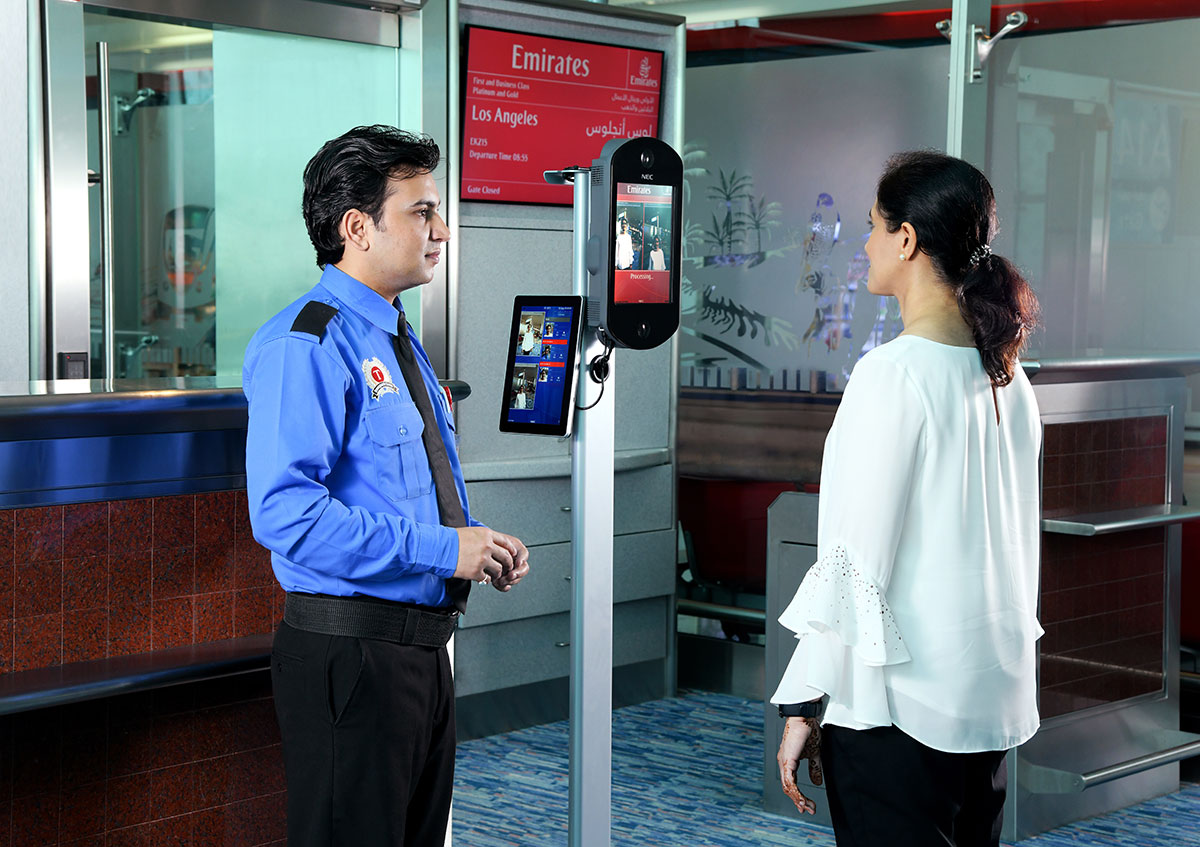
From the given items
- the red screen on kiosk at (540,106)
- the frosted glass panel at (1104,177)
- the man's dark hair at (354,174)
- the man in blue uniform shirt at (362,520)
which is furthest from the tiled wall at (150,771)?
the frosted glass panel at (1104,177)

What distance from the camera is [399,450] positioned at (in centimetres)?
200

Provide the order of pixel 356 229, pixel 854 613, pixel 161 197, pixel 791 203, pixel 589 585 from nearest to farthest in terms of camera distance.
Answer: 1. pixel 854 613
2. pixel 356 229
3. pixel 589 585
4. pixel 791 203
5. pixel 161 197

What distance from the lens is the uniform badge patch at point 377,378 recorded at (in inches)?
78.2

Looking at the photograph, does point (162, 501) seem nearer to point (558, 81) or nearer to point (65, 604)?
point (65, 604)

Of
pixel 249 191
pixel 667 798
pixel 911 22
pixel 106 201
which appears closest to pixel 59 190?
pixel 106 201

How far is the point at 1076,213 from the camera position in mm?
4734

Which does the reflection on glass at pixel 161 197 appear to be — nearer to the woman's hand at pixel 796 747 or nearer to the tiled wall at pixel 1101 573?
the tiled wall at pixel 1101 573

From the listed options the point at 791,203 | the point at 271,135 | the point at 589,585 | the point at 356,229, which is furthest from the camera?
the point at 791,203

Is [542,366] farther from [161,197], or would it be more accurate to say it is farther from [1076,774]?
[161,197]

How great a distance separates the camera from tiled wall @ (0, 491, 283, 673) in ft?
7.49

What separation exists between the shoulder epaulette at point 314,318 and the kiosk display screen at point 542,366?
427 mm

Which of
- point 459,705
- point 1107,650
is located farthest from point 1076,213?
point 459,705

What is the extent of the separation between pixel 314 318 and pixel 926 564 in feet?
3.05

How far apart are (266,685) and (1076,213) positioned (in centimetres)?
338
